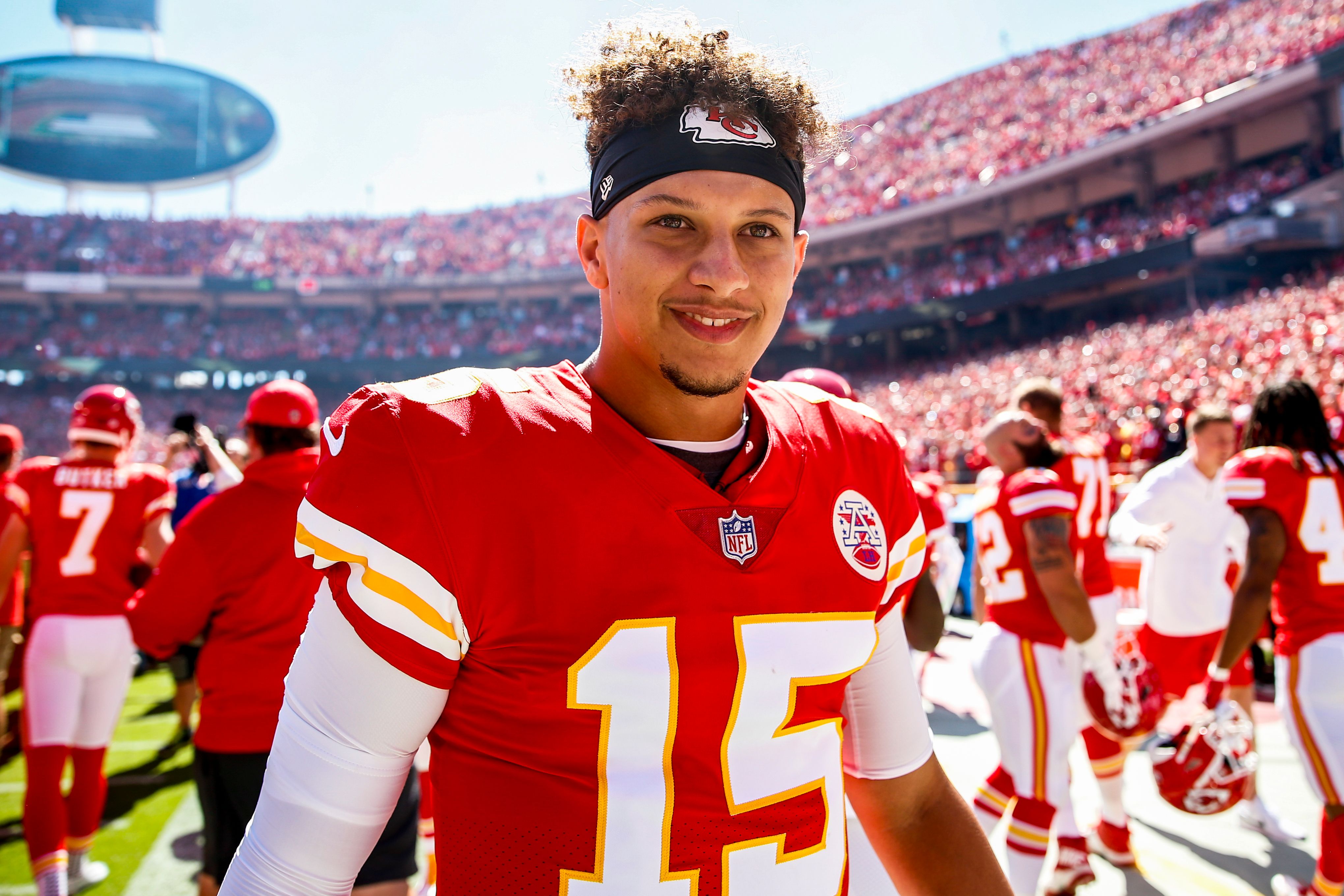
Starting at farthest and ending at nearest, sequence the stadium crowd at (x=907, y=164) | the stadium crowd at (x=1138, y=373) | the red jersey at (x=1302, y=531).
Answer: the stadium crowd at (x=907, y=164) < the stadium crowd at (x=1138, y=373) < the red jersey at (x=1302, y=531)

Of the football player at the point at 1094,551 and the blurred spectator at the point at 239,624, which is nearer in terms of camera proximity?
the blurred spectator at the point at 239,624

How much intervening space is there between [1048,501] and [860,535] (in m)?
2.35

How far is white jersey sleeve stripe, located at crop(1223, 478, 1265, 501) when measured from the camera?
3.29 meters

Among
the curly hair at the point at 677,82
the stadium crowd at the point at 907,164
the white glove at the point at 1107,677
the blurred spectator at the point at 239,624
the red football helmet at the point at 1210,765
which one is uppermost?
the stadium crowd at the point at 907,164

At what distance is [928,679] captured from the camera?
22.9 feet

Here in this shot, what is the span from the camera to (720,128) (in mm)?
1287

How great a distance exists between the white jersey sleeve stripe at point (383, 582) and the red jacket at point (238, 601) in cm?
158

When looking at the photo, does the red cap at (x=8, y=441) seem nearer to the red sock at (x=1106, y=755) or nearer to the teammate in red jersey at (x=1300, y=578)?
the red sock at (x=1106, y=755)

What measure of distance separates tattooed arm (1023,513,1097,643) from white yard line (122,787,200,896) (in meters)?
3.56

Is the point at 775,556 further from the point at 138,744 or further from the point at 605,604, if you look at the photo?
the point at 138,744

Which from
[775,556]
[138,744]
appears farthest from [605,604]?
[138,744]

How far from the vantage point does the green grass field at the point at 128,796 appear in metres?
3.91

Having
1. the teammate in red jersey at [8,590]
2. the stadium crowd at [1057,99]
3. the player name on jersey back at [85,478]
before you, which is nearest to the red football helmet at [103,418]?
the player name on jersey back at [85,478]

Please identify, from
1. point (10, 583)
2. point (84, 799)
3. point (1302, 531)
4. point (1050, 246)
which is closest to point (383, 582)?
point (1302, 531)
